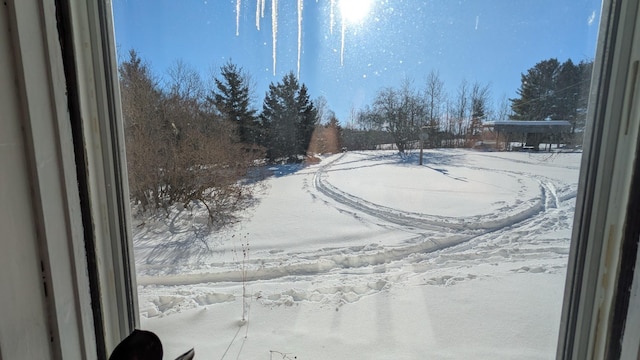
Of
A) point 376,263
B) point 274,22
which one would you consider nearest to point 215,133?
point 274,22

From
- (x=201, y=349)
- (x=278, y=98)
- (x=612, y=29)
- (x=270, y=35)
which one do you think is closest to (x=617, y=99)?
(x=612, y=29)

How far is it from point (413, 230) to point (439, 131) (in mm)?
927

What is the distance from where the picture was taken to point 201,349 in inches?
34.7

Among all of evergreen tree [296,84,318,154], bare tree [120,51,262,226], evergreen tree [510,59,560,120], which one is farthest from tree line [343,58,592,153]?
bare tree [120,51,262,226]

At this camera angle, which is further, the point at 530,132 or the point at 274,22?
the point at 274,22

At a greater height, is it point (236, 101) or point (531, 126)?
point (236, 101)

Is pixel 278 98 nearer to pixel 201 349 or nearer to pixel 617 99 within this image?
pixel 201 349

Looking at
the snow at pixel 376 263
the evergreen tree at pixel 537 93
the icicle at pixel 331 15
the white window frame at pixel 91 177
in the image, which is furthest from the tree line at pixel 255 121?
the icicle at pixel 331 15

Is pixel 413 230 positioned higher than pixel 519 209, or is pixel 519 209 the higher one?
pixel 519 209

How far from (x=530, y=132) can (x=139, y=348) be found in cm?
103

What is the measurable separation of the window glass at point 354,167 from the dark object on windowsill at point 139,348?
0.99ft

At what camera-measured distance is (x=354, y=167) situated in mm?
2863

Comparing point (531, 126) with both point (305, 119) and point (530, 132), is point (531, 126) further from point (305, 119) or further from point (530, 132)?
point (305, 119)

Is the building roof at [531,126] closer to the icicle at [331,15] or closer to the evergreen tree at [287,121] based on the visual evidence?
the icicle at [331,15]
